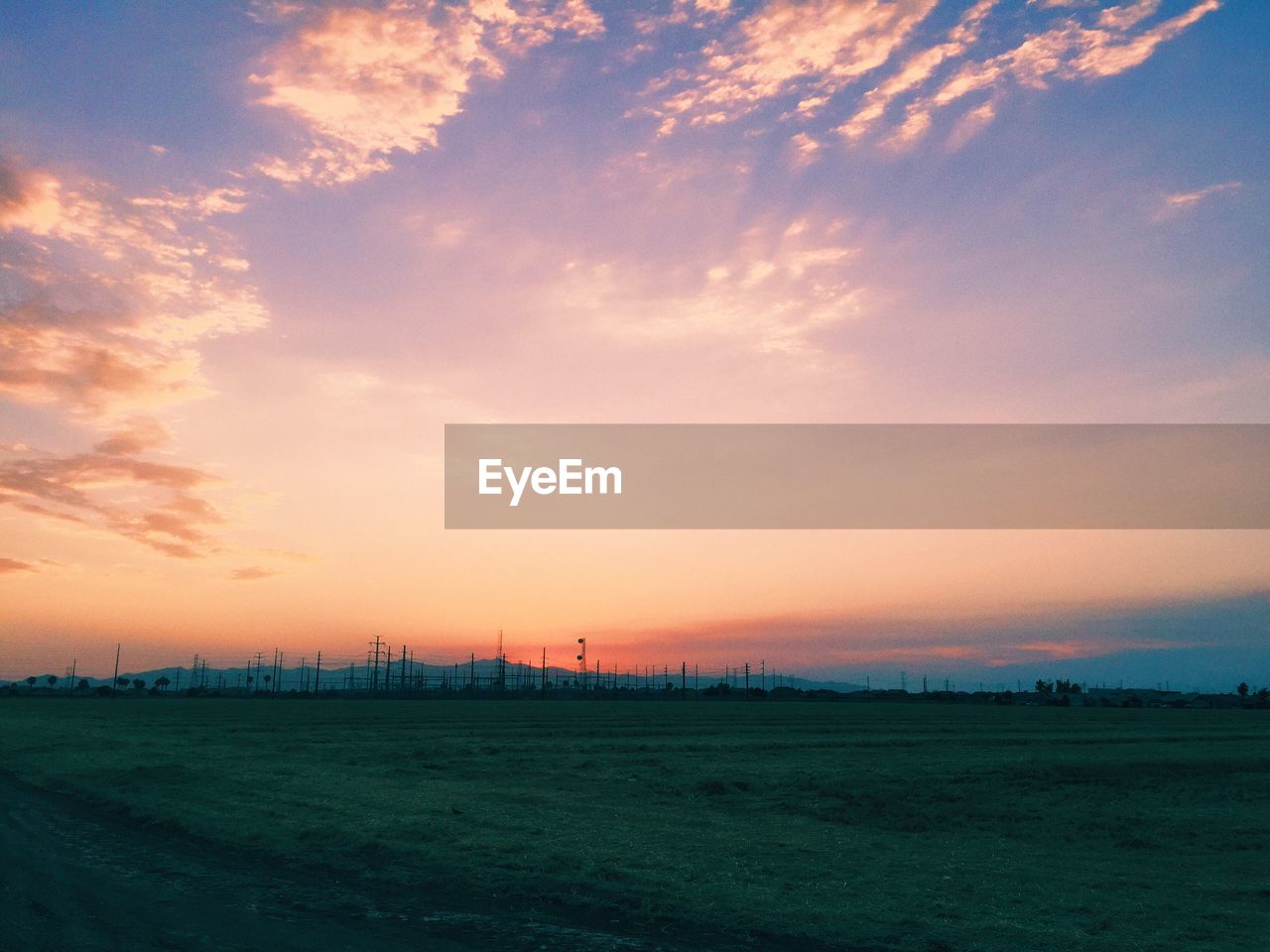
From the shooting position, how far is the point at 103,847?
67.8 feet

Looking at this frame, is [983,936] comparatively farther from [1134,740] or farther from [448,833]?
[1134,740]

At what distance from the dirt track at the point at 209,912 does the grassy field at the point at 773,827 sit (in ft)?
5.21

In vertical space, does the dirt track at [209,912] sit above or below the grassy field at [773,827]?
above

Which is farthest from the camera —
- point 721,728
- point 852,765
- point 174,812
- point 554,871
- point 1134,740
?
point 721,728

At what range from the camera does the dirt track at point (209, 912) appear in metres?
13.1

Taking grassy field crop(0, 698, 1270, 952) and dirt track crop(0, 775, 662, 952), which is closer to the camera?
dirt track crop(0, 775, 662, 952)

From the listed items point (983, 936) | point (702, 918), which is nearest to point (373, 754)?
point (702, 918)

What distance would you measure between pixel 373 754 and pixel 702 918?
3446 centimetres

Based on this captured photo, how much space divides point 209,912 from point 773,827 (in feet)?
49.6

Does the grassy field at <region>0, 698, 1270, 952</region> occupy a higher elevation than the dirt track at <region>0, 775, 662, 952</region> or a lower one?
lower

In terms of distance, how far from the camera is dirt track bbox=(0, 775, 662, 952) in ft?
42.9

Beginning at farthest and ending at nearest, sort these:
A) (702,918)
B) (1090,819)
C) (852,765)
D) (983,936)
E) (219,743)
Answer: (219,743)
(852,765)
(1090,819)
(702,918)
(983,936)

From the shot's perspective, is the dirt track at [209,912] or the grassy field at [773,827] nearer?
the dirt track at [209,912]

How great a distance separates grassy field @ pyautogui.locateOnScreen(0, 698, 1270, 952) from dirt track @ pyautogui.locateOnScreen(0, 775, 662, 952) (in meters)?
1.59
